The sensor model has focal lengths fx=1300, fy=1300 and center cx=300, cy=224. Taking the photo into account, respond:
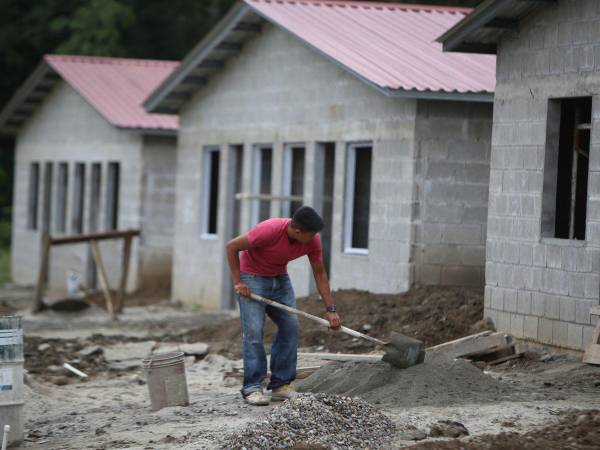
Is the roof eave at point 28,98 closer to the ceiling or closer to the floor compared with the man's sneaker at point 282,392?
closer to the ceiling

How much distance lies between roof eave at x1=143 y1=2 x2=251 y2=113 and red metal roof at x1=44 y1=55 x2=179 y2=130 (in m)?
2.34

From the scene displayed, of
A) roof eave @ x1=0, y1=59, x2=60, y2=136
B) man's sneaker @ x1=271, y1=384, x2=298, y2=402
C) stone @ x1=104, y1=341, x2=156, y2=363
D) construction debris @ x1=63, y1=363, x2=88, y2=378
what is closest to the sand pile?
man's sneaker @ x1=271, y1=384, x2=298, y2=402

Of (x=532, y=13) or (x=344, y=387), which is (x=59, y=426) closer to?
(x=344, y=387)

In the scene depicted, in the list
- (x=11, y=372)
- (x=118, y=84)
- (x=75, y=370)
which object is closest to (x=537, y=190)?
(x=75, y=370)

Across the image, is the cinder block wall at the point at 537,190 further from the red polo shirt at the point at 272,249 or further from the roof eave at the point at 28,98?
the roof eave at the point at 28,98

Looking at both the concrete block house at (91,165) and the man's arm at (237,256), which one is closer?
the man's arm at (237,256)

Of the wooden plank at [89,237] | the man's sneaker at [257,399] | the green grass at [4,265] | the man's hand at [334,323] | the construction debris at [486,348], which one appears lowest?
the green grass at [4,265]

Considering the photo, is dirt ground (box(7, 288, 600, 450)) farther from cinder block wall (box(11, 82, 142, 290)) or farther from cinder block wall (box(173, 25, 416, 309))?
cinder block wall (box(11, 82, 142, 290))

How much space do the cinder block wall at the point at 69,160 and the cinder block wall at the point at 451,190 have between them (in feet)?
32.9

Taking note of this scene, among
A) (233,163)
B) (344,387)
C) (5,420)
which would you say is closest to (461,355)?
(344,387)

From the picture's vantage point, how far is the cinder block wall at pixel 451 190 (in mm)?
17484

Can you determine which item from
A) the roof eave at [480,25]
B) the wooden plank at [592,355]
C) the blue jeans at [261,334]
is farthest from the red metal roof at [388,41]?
the blue jeans at [261,334]

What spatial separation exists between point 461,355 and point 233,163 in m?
9.46

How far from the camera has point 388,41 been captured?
1969cm
